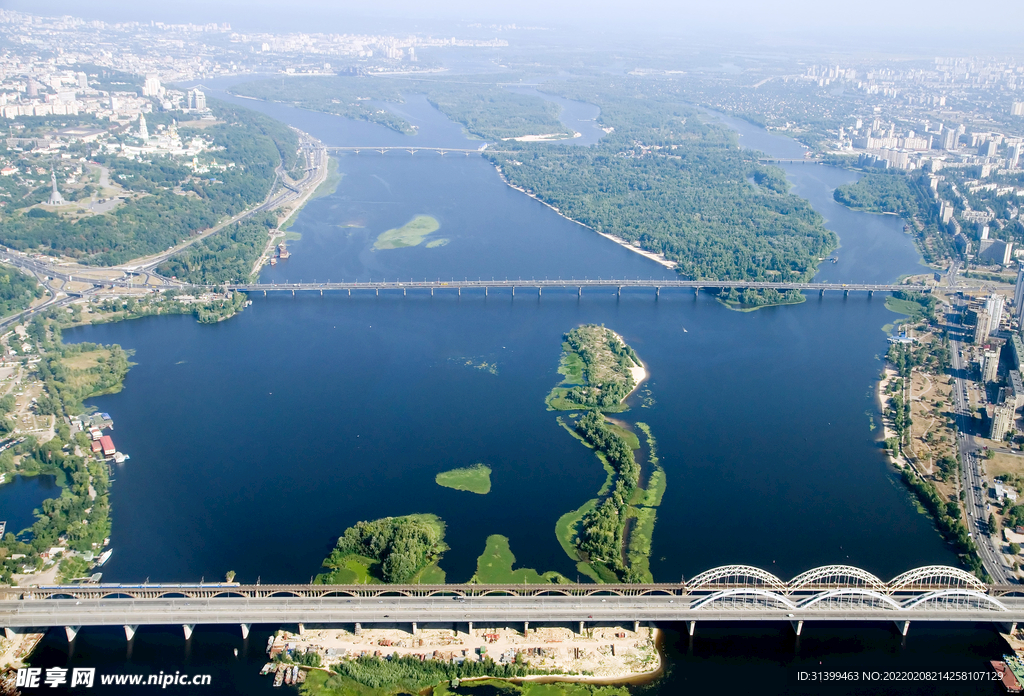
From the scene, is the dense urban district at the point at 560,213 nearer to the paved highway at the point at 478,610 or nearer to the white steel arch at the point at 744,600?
the paved highway at the point at 478,610

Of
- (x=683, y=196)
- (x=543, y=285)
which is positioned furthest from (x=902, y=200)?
(x=543, y=285)

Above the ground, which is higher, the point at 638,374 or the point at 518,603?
the point at 638,374

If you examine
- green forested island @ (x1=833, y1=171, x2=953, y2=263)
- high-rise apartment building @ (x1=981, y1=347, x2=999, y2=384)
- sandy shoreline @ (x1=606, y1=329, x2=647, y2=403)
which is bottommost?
sandy shoreline @ (x1=606, y1=329, x2=647, y2=403)

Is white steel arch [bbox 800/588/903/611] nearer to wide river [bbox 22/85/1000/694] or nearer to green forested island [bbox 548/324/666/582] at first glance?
wide river [bbox 22/85/1000/694]

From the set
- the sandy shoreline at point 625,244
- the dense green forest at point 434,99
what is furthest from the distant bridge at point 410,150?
the sandy shoreline at point 625,244

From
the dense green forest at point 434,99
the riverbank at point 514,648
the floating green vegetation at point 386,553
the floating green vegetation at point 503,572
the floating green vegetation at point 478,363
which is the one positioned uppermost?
the dense green forest at point 434,99

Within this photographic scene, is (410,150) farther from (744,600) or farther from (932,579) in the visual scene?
(932,579)

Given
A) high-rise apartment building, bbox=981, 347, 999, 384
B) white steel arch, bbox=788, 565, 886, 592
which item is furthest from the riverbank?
high-rise apartment building, bbox=981, 347, 999, 384
